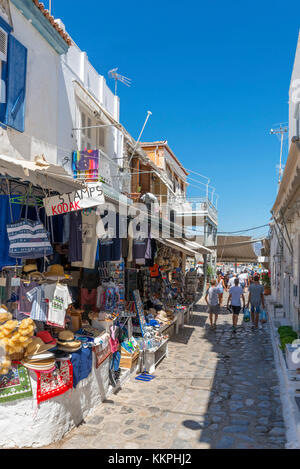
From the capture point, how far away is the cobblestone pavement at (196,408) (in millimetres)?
4590

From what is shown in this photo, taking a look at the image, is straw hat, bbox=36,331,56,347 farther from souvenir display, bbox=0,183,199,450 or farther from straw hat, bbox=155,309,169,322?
straw hat, bbox=155,309,169,322

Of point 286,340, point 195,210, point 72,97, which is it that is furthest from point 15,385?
point 195,210

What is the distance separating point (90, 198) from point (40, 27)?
15.5ft

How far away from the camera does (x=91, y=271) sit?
7512mm

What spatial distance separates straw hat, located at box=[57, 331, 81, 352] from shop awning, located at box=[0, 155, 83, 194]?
2037 millimetres

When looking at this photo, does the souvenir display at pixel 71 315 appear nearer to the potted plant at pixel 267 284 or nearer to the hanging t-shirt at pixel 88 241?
the hanging t-shirt at pixel 88 241

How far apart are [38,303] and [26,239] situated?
860mm

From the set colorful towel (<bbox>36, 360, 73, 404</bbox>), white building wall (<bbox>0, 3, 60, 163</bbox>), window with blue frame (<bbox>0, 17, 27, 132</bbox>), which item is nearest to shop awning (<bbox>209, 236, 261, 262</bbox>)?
white building wall (<bbox>0, 3, 60, 163</bbox>)

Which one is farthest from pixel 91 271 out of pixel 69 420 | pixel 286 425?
pixel 286 425

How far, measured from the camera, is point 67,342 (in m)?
4.89

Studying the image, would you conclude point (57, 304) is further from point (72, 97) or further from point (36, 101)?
point (72, 97)

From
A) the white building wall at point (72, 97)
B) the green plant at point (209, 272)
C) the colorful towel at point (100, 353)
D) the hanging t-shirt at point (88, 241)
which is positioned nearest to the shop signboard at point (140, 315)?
the colorful towel at point (100, 353)

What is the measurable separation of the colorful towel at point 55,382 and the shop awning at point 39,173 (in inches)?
93.1

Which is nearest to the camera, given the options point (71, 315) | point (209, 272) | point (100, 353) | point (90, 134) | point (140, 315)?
point (100, 353)
